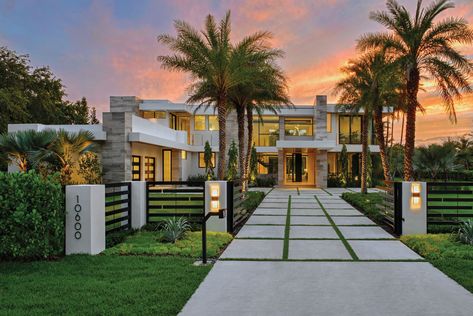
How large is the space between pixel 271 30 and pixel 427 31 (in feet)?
19.7

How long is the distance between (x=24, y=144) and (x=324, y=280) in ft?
41.7

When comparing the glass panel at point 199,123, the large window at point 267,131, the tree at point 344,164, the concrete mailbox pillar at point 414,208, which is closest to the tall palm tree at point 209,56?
the concrete mailbox pillar at point 414,208

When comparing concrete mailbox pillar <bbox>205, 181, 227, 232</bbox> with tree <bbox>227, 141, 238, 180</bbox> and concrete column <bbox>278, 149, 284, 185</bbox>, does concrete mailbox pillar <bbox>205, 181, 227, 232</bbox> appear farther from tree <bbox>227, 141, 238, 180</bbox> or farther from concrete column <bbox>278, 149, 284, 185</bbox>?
concrete column <bbox>278, 149, 284, 185</bbox>

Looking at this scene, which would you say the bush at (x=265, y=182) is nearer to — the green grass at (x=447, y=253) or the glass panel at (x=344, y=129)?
the glass panel at (x=344, y=129)

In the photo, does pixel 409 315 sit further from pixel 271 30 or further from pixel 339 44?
pixel 339 44

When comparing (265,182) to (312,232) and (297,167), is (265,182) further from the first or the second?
(312,232)

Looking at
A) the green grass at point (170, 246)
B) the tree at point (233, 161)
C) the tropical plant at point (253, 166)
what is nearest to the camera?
the green grass at point (170, 246)

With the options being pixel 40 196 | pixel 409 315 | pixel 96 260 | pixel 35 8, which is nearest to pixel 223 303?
pixel 409 315

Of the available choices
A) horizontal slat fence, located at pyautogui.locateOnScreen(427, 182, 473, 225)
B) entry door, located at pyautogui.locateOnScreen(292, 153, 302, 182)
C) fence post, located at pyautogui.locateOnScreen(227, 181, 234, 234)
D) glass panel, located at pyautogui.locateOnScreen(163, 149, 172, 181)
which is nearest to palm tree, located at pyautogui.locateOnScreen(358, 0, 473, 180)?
horizontal slat fence, located at pyautogui.locateOnScreen(427, 182, 473, 225)

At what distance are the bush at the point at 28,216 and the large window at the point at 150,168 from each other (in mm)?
16727

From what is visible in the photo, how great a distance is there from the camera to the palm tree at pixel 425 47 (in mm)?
12844

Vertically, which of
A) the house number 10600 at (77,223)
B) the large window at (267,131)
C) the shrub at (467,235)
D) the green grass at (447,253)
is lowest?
the green grass at (447,253)

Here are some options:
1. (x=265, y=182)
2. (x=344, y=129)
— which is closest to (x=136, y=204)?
(x=265, y=182)

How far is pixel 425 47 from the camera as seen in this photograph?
13.1m
